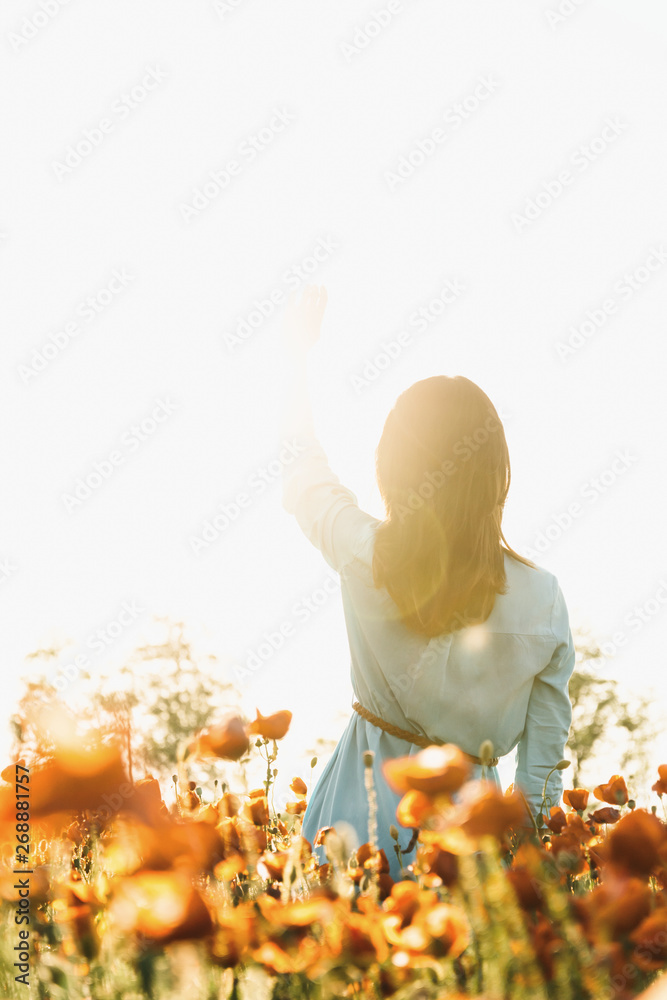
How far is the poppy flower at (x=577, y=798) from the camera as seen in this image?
1.85 m

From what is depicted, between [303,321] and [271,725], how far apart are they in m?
1.12

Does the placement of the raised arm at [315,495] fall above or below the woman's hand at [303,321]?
below

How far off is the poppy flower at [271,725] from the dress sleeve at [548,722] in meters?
0.67

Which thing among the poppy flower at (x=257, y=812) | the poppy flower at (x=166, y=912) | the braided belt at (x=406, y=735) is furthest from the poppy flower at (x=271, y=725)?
the poppy flower at (x=166, y=912)

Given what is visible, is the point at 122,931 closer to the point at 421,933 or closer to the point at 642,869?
the point at 421,933

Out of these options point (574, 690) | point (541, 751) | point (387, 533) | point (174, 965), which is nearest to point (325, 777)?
point (541, 751)

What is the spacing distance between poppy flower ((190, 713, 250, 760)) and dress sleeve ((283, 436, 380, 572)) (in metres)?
0.58

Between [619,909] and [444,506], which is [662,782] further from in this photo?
[619,909]

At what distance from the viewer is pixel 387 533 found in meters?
1.77

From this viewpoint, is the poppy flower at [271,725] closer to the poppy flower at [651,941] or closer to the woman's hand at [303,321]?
the poppy flower at [651,941]

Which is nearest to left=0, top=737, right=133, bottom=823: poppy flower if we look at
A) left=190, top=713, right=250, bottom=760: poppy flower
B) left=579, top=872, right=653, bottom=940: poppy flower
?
left=190, top=713, right=250, bottom=760: poppy flower

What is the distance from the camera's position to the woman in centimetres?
180

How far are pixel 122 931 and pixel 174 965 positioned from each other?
9 centimetres

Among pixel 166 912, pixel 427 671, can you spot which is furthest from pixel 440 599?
pixel 166 912
